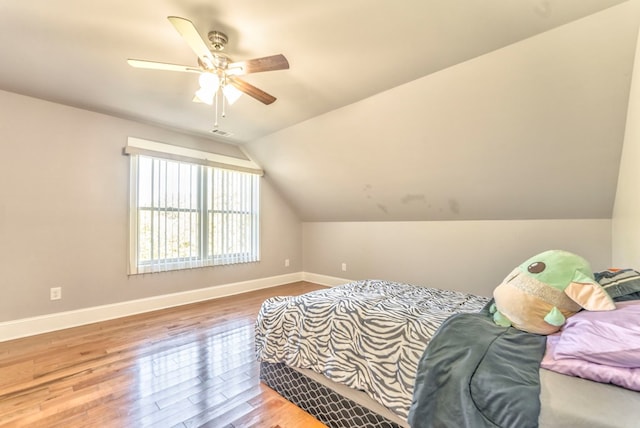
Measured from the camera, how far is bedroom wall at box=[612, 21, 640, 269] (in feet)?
5.75

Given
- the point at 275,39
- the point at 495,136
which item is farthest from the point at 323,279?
the point at 275,39

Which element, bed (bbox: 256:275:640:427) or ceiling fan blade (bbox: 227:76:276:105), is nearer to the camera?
bed (bbox: 256:275:640:427)

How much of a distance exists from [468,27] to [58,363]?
381cm

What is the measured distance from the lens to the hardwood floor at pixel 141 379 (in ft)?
5.20

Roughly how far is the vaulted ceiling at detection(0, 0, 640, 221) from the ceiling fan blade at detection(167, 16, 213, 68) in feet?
0.64

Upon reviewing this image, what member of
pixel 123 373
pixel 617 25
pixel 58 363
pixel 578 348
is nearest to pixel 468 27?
pixel 617 25

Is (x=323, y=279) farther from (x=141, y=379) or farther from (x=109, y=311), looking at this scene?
(x=141, y=379)

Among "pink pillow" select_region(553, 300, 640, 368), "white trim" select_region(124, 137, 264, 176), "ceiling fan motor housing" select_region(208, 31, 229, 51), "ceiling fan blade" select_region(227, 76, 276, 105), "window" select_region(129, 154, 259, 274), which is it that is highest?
"ceiling fan motor housing" select_region(208, 31, 229, 51)

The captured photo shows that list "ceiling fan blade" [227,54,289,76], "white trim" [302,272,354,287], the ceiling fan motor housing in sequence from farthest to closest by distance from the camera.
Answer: "white trim" [302,272,354,287], the ceiling fan motor housing, "ceiling fan blade" [227,54,289,76]

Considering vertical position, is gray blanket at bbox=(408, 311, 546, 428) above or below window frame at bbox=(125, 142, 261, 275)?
below

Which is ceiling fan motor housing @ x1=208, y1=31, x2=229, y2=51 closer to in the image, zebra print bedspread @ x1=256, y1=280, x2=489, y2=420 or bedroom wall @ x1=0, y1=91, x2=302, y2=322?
zebra print bedspread @ x1=256, y1=280, x2=489, y2=420

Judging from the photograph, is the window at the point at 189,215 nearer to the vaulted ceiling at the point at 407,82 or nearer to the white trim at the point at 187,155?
the white trim at the point at 187,155

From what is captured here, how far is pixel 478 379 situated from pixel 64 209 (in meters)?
3.89

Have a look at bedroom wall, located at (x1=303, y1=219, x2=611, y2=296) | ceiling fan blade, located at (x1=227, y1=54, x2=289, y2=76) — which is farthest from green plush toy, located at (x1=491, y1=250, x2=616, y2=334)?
bedroom wall, located at (x1=303, y1=219, x2=611, y2=296)
